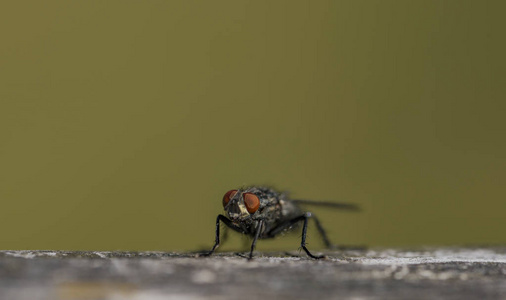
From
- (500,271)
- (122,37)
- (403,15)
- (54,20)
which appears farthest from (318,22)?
(500,271)

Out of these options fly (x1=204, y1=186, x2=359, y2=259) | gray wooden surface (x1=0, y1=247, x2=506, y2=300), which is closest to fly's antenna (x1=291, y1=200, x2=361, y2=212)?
fly (x1=204, y1=186, x2=359, y2=259)

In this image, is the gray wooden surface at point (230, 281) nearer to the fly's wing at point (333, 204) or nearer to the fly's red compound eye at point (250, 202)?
the fly's red compound eye at point (250, 202)

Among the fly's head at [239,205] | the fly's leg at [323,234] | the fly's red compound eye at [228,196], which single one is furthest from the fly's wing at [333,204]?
the fly's red compound eye at [228,196]

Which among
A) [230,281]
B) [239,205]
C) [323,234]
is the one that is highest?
[230,281]

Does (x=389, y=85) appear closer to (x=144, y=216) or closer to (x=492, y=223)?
(x=492, y=223)

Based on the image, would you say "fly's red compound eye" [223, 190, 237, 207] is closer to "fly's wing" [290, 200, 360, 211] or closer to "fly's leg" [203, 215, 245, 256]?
"fly's leg" [203, 215, 245, 256]

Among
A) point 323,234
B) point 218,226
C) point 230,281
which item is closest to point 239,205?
point 218,226

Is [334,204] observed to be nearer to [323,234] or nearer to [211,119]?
[323,234]
